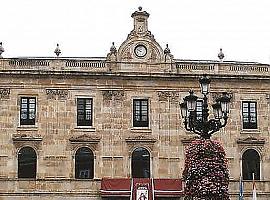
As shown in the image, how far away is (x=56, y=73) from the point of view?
146 ft

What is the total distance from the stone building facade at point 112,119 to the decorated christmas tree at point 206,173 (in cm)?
2061

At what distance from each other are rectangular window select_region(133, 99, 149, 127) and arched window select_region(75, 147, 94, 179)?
11.5 feet

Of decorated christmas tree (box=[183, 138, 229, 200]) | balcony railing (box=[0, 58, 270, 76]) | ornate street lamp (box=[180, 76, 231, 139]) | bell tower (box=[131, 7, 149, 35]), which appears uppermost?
bell tower (box=[131, 7, 149, 35])

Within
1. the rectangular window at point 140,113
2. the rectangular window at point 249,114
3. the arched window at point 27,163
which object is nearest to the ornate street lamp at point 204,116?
the rectangular window at point 140,113

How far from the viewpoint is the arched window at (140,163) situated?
4444 centimetres

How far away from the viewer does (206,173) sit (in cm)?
2314

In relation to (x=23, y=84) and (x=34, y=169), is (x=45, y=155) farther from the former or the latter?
(x=23, y=84)

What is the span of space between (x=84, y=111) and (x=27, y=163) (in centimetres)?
472

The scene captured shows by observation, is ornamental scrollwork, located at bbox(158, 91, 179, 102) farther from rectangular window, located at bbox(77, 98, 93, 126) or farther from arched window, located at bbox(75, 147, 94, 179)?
arched window, located at bbox(75, 147, 94, 179)

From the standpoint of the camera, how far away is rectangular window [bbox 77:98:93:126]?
44625 mm

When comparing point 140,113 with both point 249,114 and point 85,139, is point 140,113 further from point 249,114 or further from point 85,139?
point 249,114

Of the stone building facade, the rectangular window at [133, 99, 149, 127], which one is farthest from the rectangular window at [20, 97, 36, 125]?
the rectangular window at [133, 99, 149, 127]

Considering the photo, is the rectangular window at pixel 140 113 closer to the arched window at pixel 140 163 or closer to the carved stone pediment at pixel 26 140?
the arched window at pixel 140 163

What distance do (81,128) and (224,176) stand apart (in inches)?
865
